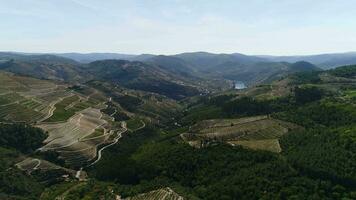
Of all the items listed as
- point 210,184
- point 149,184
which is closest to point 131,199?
point 149,184

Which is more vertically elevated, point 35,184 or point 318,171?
point 318,171

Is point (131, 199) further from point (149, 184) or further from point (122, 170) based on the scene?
point (122, 170)

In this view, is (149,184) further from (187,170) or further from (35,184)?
(35,184)

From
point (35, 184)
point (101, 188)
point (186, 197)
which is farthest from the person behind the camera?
point (35, 184)

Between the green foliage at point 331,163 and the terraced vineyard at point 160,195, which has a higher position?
the green foliage at point 331,163

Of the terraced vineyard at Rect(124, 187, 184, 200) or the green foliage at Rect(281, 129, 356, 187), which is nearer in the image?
the terraced vineyard at Rect(124, 187, 184, 200)

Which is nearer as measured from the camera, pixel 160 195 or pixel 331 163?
pixel 160 195

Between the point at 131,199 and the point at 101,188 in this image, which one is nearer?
the point at 131,199

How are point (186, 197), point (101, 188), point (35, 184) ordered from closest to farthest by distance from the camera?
point (186, 197)
point (101, 188)
point (35, 184)

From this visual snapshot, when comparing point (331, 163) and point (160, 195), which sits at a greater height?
point (331, 163)

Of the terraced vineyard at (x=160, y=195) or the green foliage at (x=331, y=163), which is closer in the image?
the terraced vineyard at (x=160, y=195)

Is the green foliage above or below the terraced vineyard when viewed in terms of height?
above
